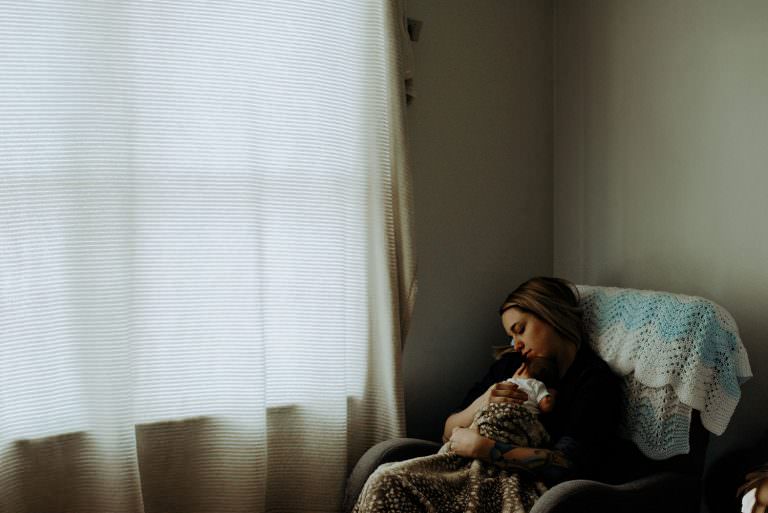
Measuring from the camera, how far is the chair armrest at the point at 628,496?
170 cm

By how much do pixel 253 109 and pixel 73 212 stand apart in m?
0.61

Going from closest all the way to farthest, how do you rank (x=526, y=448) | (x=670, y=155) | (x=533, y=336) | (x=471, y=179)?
1. (x=526, y=448)
2. (x=533, y=336)
3. (x=670, y=155)
4. (x=471, y=179)

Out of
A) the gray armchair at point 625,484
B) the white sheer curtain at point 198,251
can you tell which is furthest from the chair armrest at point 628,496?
the white sheer curtain at point 198,251

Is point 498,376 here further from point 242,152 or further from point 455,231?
point 242,152

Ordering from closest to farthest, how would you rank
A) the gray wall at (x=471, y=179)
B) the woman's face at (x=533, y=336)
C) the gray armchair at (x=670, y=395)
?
the gray armchair at (x=670, y=395)
the woman's face at (x=533, y=336)
the gray wall at (x=471, y=179)

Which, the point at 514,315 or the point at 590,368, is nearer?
the point at 590,368

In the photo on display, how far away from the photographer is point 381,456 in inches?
83.7

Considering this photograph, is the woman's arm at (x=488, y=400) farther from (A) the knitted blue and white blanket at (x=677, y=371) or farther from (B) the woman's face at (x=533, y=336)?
(A) the knitted blue and white blanket at (x=677, y=371)

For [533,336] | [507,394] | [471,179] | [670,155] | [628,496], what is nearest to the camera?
[628,496]

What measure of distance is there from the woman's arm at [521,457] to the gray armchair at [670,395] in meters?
0.11

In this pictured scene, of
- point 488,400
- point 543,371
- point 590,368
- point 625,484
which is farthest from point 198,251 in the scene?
point 625,484

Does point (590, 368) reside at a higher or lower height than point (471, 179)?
lower

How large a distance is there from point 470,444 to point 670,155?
125cm

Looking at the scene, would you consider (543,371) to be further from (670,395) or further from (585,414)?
(670,395)
